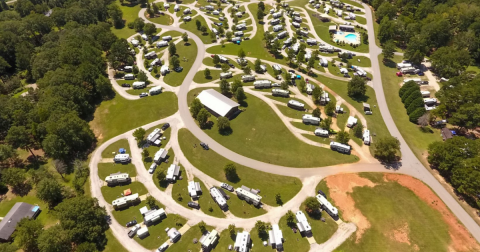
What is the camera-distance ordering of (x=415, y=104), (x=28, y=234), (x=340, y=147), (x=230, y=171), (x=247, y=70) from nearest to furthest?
(x=28, y=234) < (x=230, y=171) < (x=340, y=147) < (x=415, y=104) < (x=247, y=70)

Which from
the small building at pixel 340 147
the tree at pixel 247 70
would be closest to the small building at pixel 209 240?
the small building at pixel 340 147

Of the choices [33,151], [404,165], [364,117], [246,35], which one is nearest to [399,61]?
[364,117]

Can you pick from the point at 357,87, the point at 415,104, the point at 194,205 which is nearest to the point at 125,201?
the point at 194,205

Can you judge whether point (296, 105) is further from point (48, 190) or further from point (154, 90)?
point (48, 190)

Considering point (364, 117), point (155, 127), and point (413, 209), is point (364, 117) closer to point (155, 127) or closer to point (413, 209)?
point (413, 209)

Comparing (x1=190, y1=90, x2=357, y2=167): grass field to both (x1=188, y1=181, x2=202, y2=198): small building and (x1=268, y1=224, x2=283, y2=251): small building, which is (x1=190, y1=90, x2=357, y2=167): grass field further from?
(x1=268, y1=224, x2=283, y2=251): small building

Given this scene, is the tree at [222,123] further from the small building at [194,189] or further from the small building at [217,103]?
the small building at [194,189]
